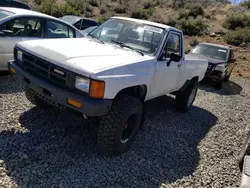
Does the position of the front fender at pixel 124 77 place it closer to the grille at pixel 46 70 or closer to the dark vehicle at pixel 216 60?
the grille at pixel 46 70

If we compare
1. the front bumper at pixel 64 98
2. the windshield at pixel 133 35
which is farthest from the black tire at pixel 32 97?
the windshield at pixel 133 35

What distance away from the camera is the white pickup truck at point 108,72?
3.27 metres

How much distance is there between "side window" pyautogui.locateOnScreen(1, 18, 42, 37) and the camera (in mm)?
5906

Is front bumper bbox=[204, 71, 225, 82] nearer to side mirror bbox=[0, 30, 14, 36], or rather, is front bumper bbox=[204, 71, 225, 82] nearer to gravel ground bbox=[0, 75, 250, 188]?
gravel ground bbox=[0, 75, 250, 188]

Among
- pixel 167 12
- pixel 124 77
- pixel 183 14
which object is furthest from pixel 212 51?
pixel 167 12

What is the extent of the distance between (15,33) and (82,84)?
3486 mm

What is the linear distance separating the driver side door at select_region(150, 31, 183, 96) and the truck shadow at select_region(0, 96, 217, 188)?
815mm

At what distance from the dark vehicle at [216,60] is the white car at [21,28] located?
19.1 feet

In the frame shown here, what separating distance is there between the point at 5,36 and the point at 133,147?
142 inches

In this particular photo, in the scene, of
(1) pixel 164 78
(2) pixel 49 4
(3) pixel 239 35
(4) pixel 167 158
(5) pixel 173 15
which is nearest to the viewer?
(4) pixel 167 158

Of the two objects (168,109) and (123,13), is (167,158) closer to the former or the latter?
(168,109)

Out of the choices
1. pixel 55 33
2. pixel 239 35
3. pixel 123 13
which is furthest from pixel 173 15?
pixel 55 33

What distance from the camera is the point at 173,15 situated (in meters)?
25.6

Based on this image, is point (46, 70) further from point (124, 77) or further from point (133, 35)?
point (133, 35)
